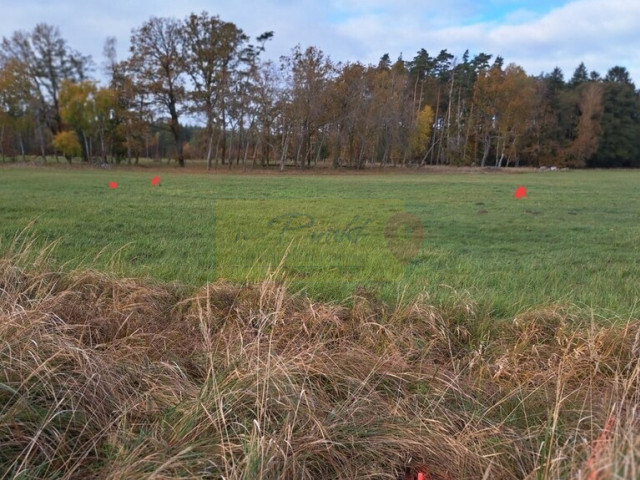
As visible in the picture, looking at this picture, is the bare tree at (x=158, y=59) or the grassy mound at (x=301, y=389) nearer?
the grassy mound at (x=301, y=389)

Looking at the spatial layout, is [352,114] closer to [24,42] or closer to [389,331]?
[24,42]

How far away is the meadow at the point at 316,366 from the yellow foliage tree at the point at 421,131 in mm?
52884

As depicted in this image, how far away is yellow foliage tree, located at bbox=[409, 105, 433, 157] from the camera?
189 ft

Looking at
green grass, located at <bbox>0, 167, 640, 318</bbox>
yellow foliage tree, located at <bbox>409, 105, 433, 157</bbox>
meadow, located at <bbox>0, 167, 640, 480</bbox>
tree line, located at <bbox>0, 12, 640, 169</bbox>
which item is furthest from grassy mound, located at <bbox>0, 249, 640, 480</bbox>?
yellow foliage tree, located at <bbox>409, 105, 433, 157</bbox>

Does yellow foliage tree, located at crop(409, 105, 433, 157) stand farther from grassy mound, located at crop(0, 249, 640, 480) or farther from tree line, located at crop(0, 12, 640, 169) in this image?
grassy mound, located at crop(0, 249, 640, 480)

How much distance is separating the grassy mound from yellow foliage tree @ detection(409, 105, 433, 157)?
55.1 m

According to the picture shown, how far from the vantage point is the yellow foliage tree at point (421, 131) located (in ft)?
189

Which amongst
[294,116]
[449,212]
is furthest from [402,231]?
[294,116]

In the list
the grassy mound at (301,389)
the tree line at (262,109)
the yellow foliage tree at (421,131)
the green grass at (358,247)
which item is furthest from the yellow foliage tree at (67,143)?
the grassy mound at (301,389)

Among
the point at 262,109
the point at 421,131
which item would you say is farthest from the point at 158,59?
the point at 421,131

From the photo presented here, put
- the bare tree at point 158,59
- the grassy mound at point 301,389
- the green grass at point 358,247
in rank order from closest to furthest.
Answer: the grassy mound at point 301,389, the green grass at point 358,247, the bare tree at point 158,59

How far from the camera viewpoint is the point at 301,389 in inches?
112

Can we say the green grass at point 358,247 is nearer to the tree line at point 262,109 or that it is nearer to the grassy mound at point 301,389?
the grassy mound at point 301,389

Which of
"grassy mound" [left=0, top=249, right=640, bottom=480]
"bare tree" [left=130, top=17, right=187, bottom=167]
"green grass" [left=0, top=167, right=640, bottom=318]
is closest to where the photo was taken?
"grassy mound" [left=0, top=249, right=640, bottom=480]
